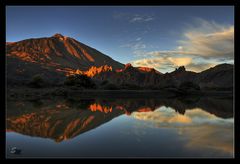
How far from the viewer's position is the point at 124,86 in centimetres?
5875

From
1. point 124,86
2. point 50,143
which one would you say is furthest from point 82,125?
point 124,86

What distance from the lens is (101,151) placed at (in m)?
7.47

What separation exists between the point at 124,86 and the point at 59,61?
139 m

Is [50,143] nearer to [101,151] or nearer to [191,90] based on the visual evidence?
[101,151]
